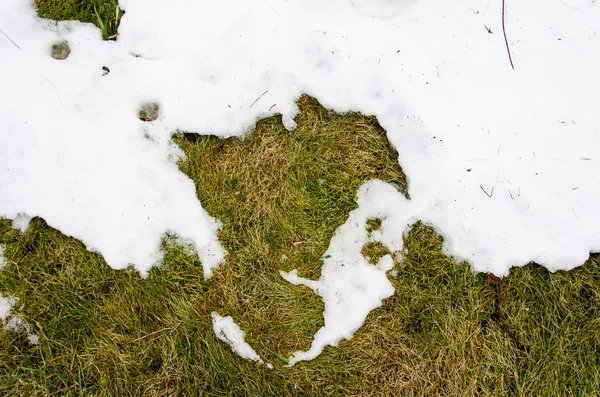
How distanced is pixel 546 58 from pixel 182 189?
2093 mm

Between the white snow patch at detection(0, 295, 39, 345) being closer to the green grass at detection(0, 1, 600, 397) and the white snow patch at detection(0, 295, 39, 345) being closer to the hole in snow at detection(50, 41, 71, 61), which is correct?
the green grass at detection(0, 1, 600, 397)

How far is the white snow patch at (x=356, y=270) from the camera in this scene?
198 cm

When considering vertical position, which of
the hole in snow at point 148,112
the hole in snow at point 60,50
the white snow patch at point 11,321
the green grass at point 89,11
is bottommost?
the white snow patch at point 11,321

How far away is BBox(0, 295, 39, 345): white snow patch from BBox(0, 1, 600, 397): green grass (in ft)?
0.14

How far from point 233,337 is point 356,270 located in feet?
2.54

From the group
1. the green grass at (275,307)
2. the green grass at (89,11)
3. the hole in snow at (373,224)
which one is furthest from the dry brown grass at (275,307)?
the green grass at (89,11)

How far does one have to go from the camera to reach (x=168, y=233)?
1.97 meters

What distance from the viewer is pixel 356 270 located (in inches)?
78.0

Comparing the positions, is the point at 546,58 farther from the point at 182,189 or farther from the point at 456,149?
the point at 182,189

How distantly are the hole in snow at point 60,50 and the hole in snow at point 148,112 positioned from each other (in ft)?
1.69

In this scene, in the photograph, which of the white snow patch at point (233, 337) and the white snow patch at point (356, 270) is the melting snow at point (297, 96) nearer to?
the white snow patch at point (356, 270)

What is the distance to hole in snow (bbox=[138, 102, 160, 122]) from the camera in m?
1.97

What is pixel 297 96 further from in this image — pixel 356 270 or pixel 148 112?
pixel 356 270

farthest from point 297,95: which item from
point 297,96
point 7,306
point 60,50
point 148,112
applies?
point 7,306
